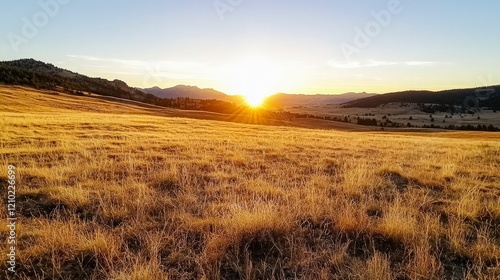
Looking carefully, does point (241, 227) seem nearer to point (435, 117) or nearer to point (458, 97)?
point (435, 117)

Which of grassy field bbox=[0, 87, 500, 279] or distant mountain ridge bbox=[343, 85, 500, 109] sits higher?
distant mountain ridge bbox=[343, 85, 500, 109]

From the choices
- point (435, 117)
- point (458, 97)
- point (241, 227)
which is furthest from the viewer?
point (458, 97)

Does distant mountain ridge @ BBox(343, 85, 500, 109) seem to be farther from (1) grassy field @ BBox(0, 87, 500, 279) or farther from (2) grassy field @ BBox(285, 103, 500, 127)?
(1) grassy field @ BBox(0, 87, 500, 279)

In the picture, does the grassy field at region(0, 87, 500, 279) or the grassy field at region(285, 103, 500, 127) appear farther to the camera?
the grassy field at region(285, 103, 500, 127)

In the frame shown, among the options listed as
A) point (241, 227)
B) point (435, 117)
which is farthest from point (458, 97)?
point (241, 227)

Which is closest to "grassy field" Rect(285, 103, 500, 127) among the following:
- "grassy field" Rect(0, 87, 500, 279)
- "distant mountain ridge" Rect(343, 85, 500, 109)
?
"distant mountain ridge" Rect(343, 85, 500, 109)

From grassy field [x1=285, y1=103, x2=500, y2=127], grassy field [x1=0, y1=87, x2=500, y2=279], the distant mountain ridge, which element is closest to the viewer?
grassy field [x1=0, y1=87, x2=500, y2=279]

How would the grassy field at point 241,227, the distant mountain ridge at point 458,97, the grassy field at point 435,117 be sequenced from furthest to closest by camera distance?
the distant mountain ridge at point 458,97 → the grassy field at point 435,117 → the grassy field at point 241,227

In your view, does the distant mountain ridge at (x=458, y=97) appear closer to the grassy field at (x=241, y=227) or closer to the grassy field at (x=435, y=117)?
the grassy field at (x=435, y=117)

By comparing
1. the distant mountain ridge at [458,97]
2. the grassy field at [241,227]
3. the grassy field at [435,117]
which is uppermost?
the distant mountain ridge at [458,97]

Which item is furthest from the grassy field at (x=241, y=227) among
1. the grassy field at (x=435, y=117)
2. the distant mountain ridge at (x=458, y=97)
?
the distant mountain ridge at (x=458, y=97)

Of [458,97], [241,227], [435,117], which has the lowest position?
[435,117]

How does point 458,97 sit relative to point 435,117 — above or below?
above

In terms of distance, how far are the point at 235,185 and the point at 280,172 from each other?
2.06 m
